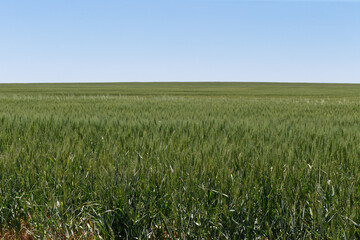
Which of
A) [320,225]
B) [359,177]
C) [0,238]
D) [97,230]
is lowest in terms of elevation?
[0,238]

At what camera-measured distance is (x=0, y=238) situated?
241 centimetres

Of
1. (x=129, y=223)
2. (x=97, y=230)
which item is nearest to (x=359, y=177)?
(x=129, y=223)

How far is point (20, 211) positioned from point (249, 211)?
5.83ft

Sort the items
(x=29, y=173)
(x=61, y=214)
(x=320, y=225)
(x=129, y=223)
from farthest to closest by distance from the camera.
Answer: (x=29, y=173) < (x=61, y=214) < (x=129, y=223) < (x=320, y=225)

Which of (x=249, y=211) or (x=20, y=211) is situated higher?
(x=249, y=211)

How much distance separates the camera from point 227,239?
1.99m

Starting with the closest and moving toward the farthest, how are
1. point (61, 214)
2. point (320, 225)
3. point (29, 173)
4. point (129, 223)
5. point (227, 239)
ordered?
point (320, 225)
point (227, 239)
point (129, 223)
point (61, 214)
point (29, 173)

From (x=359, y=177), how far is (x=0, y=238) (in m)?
2.67

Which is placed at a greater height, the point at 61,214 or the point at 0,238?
the point at 61,214

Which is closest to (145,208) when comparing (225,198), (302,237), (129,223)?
(129,223)

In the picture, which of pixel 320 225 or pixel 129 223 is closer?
pixel 320 225

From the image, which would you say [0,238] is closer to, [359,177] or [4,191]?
[4,191]

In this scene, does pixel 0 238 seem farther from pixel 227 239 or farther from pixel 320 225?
pixel 320 225

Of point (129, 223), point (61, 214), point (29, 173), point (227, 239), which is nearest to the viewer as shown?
point (227, 239)
